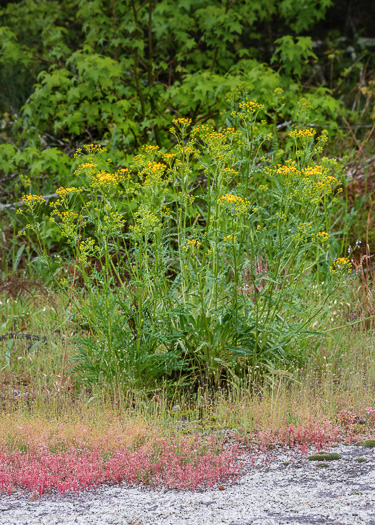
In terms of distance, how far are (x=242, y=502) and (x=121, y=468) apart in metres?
0.70

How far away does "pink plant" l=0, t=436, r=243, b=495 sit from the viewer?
3188mm

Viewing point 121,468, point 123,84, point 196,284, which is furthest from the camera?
point 123,84

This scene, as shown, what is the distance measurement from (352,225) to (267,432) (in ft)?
12.6

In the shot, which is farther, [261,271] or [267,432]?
[261,271]

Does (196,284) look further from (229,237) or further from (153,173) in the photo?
(153,173)

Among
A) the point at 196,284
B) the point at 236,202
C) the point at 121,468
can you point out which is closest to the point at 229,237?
the point at 236,202

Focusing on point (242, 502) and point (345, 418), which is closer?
point (242, 502)

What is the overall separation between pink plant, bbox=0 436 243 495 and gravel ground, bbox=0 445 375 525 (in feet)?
0.21

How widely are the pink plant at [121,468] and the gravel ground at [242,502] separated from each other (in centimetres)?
6

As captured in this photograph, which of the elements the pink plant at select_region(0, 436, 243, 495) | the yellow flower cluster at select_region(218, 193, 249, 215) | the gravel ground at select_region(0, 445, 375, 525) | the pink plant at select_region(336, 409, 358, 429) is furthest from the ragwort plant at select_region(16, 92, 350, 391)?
the gravel ground at select_region(0, 445, 375, 525)

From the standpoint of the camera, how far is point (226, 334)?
169 inches

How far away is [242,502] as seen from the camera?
2.95m

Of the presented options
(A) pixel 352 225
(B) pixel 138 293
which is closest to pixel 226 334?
(B) pixel 138 293

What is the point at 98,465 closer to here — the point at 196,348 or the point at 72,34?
the point at 196,348
